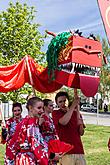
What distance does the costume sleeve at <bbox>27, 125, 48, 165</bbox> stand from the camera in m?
3.83

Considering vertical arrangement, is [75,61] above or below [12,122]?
above

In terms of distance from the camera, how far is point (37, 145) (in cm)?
384

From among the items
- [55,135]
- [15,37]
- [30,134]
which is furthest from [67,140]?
[15,37]

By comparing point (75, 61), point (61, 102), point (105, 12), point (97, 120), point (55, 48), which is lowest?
point (97, 120)

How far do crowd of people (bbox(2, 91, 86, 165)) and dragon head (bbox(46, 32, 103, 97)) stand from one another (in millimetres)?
268

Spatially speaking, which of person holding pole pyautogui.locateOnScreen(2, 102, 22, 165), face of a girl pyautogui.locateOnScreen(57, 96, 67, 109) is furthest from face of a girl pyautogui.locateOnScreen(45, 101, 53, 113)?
person holding pole pyautogui.locateOnScreen(2, 102, 22, 165)

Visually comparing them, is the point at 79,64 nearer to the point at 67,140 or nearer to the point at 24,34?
the point at 67,140

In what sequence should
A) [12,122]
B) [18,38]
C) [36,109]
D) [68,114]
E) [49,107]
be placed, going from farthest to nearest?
1. [18,38]
2. [12,122]
3. [49,107]
4. [68,114]
5. [36,109]

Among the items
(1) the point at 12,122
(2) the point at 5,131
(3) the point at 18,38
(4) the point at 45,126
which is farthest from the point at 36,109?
(3) the point at 18,38

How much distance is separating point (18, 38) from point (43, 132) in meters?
11.8

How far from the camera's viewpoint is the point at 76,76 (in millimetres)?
4566

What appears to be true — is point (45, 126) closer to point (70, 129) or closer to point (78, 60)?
point (70, 129)

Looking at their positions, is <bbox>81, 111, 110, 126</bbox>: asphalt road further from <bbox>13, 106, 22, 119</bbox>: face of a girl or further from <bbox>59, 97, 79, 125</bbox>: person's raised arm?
<bbox>59, 97, 79, 125</bbox>: person's raised arm

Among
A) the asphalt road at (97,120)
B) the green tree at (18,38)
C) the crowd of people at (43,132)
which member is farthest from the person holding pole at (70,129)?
the asphalt road at (97,120)
